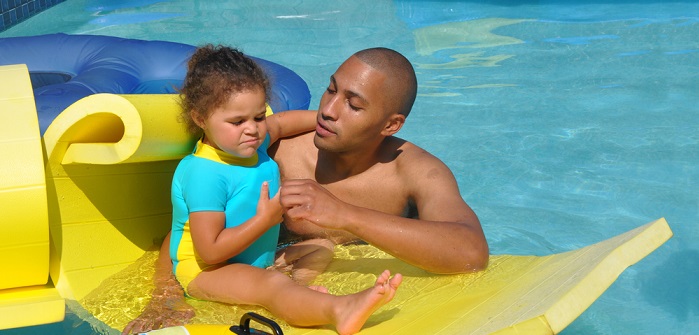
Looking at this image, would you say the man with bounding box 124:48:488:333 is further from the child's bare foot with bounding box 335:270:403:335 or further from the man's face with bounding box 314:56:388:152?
the child's bare foot with bounding box 335:270:403:335

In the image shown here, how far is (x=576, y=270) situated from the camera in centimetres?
259

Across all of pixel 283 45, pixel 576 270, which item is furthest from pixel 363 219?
pixel 283 45

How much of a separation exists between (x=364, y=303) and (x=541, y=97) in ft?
12.8

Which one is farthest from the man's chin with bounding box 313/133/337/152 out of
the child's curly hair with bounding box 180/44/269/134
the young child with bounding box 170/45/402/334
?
the child's curly hair with bounding box 180/44/269/134

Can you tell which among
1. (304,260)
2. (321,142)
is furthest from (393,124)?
(304,260)

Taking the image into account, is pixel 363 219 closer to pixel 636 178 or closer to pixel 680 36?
pixel 636 178

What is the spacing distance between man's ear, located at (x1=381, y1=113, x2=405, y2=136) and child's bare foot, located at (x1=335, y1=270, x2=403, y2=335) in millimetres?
829

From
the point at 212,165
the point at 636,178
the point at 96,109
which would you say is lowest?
the point at 636,178

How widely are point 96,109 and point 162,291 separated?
67 centimetres

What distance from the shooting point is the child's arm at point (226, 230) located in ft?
8.89

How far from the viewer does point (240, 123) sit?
2779mm

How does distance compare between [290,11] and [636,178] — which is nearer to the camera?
[636,178]

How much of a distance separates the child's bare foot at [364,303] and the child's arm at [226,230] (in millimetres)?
374

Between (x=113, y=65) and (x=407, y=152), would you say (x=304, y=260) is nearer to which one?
(x=407, y=152)
